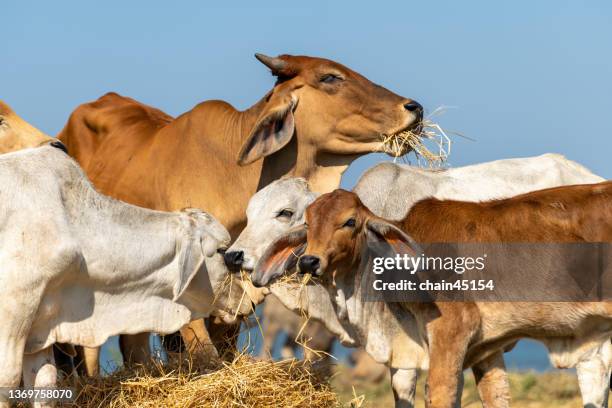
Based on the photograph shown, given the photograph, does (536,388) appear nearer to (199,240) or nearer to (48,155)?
(199,240)

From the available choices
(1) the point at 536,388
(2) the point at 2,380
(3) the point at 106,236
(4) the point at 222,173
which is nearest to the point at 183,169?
(4) the point at 222,173

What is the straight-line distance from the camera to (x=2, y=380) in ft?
21.6

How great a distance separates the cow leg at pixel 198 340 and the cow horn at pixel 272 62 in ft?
5.37

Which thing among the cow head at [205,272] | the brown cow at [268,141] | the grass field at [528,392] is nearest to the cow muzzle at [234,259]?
the cow head at [205,272]

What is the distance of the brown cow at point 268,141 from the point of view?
8.44 metres

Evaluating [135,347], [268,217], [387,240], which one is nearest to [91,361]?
[135,347]

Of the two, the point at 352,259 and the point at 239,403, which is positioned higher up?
the point at 352,259

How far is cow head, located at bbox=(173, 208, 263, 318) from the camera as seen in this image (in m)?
7.37

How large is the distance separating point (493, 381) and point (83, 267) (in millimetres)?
2322

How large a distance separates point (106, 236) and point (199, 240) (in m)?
0.62

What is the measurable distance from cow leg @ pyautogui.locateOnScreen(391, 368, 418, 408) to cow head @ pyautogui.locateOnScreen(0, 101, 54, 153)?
2791 mm

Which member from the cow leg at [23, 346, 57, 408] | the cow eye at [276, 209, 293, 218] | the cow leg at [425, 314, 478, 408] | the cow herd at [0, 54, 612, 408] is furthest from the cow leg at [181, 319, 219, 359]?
the cow leg at [425, 314, 478, 408]

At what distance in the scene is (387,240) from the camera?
703cm

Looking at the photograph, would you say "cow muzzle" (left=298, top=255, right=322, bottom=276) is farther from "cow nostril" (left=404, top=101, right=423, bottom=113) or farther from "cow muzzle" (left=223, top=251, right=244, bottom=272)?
"cow nostril" (left=404, top=101, right=423, bottom=113)
